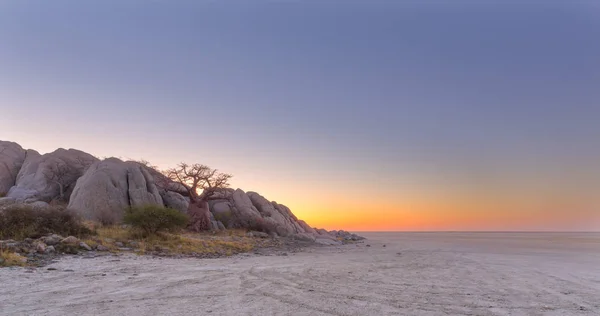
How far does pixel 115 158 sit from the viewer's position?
38281 millimetres

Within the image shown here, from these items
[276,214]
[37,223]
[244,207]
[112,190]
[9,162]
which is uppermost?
[9,162]

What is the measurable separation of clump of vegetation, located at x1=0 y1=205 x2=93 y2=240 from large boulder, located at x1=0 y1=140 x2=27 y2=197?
23.7 metres

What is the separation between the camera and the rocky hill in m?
31.7

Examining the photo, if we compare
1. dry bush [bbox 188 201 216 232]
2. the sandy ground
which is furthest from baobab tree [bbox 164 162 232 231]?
the sandy ground

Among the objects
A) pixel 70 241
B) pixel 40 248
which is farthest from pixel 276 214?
pixel 40 248

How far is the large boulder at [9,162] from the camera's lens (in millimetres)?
39469

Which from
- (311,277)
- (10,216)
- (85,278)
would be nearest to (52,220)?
(10,216)

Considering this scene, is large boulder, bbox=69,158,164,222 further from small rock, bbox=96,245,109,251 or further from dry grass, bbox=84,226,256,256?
small rock, bbox=96,245,109,251

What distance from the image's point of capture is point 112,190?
108ft

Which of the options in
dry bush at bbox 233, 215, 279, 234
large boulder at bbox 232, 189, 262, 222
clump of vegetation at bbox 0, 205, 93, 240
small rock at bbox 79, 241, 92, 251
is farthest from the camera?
large boulder at bbox 232, 189, 262, 222

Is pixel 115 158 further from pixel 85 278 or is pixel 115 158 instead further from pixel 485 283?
pixel 485 283

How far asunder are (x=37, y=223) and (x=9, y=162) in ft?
96.9

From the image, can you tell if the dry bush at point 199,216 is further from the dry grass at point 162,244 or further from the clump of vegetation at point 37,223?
the clump of vegetation at point 37,223

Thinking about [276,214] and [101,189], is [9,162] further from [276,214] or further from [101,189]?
[276,214]
